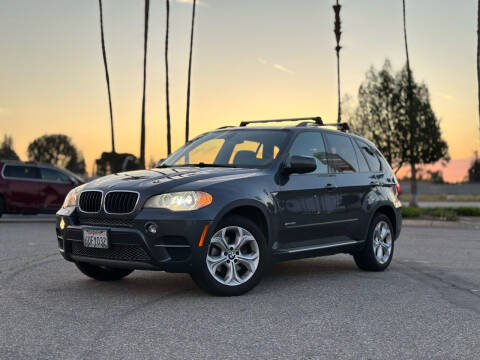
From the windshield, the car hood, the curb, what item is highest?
the windshield

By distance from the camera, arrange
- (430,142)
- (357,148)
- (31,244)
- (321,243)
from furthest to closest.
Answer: (430,142) → (31,244) → (357,148) → (321,243)

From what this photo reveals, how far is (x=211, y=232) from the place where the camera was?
6875 millimetres

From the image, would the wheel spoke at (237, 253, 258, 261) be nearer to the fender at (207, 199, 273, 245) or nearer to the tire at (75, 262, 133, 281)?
the fender at (207, 199, 273, 245)

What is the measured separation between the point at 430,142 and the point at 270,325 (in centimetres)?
3822

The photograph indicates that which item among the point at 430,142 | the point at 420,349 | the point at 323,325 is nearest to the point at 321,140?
the point at 323,325

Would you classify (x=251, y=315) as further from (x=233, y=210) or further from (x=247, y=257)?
(x=233, y=210)

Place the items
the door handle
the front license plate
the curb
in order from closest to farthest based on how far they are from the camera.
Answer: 1. the front license plate
2. the door handle
3. the curb

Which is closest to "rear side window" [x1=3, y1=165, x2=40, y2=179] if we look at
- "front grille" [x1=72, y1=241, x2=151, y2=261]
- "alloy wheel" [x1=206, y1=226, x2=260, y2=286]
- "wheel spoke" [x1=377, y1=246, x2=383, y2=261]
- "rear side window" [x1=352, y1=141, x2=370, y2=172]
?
"rear side window" [x1=352, y1=141, x2=370, y2=172]

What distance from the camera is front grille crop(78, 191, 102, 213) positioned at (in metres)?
7.19

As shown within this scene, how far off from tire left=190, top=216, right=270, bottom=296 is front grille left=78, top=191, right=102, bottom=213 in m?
1.21

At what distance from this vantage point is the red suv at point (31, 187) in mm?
21062

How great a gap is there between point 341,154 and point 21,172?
576 inches

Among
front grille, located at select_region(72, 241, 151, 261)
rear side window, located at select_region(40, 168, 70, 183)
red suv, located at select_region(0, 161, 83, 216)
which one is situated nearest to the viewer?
front grille, located at select_region(72, 241, 151, 261)

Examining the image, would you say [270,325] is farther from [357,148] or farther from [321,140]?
[357,148]
